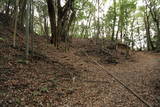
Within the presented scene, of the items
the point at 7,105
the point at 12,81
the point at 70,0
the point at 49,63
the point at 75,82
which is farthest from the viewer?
the point at 70,0

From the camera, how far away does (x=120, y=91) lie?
6883 millimetres

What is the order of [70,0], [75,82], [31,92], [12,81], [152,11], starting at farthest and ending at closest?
[152,11], [70,0], [75,82], [12,81], [31,92]

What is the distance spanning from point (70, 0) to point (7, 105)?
429 inches

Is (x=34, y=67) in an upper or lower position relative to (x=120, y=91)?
upper

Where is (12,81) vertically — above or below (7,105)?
above

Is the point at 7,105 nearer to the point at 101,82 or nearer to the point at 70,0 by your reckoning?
the point at 101,82

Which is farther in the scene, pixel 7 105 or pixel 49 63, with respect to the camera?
pixel 49 63

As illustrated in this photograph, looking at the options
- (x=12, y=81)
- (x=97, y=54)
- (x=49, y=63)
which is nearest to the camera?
(x=12, y=81)

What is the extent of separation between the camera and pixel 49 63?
9.31 meters

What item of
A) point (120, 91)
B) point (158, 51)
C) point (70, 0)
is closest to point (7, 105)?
point (120, 91)

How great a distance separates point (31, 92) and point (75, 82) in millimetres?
2377

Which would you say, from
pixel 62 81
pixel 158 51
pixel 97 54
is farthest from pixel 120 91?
pixel 158 51

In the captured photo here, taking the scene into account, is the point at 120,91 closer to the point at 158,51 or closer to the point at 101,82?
the point at 101,82

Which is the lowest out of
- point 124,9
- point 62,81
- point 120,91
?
point 120,91
